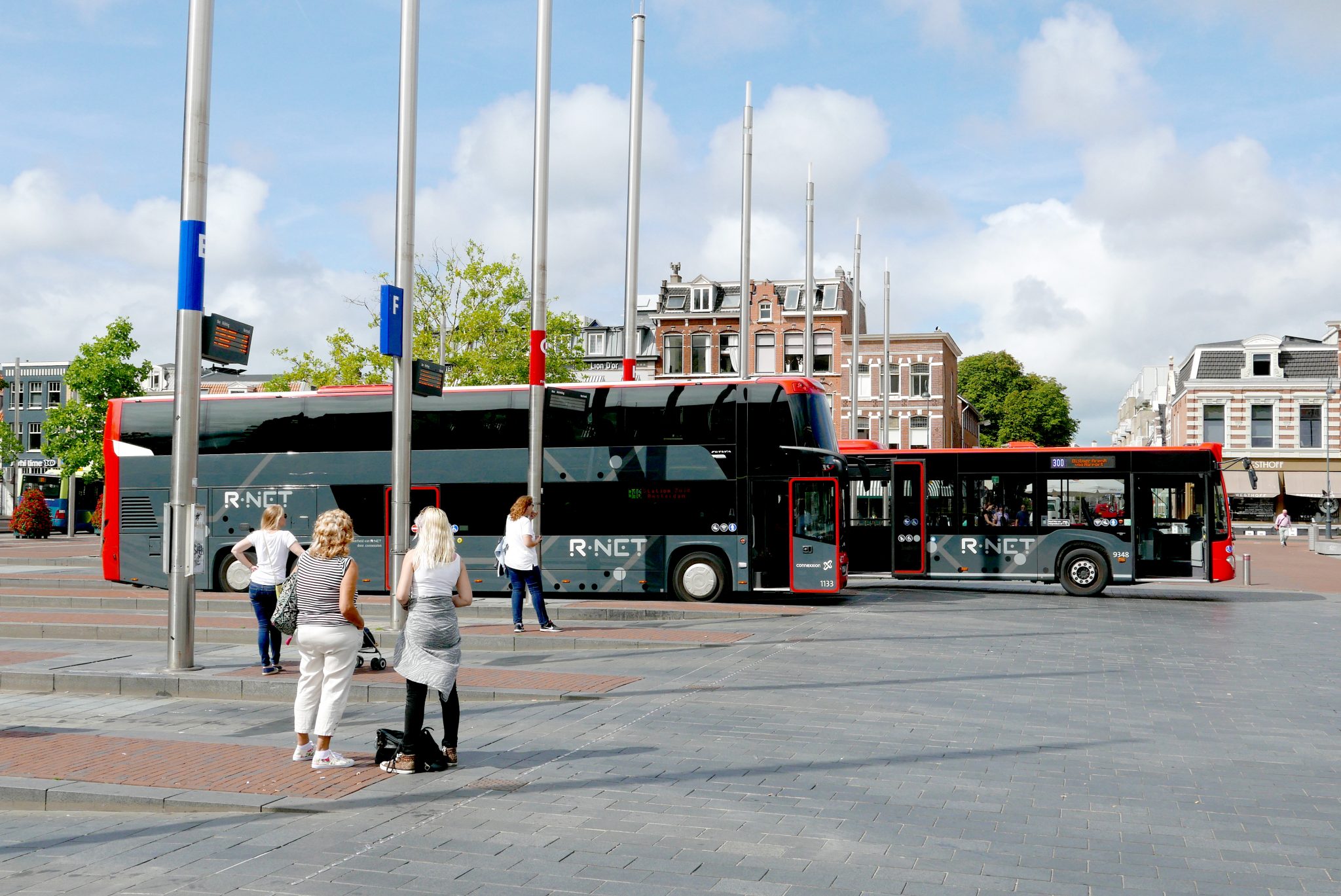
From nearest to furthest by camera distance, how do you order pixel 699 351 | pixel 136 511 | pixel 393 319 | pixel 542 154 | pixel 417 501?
1. pixel 393 319
2. pixel 542 154
3. pixel 417 501
4. pixel 136 511
5. pixel 699 351

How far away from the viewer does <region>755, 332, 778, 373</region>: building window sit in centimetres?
5953

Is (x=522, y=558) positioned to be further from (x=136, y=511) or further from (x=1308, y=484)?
(x=1308, y=484)

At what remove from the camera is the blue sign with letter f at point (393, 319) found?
1373 cm

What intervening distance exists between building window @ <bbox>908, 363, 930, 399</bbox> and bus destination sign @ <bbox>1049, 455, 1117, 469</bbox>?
41.0 m

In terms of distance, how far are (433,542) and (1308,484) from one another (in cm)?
6338

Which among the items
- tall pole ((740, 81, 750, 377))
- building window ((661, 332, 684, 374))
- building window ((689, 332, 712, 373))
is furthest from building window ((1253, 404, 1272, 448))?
tall pole ((740, 81, 750, 377))

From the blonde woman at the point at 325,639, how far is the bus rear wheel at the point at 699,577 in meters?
12.0

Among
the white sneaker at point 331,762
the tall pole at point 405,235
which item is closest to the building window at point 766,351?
the tall pole at point 405,235

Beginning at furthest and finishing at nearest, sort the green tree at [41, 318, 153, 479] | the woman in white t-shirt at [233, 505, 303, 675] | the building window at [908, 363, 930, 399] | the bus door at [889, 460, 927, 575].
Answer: the building window at [908, 363, 930, 399] < the green tree at [41, 318, 153, 479] < the bus door at [889, 460, 927, 575] < the woman in white t-shirt at [233, 505, 303, 675]

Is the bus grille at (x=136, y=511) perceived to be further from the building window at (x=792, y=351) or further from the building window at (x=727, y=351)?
the building window at (x=727, y=351)

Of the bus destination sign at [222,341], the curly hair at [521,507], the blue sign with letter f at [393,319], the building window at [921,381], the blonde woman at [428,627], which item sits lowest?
the blonde woman at [428,627]

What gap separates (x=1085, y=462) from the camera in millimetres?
21594

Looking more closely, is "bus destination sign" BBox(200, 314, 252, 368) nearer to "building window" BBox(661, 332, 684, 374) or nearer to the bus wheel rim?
the bus wheel rim

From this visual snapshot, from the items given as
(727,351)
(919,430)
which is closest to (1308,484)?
(919,430)
